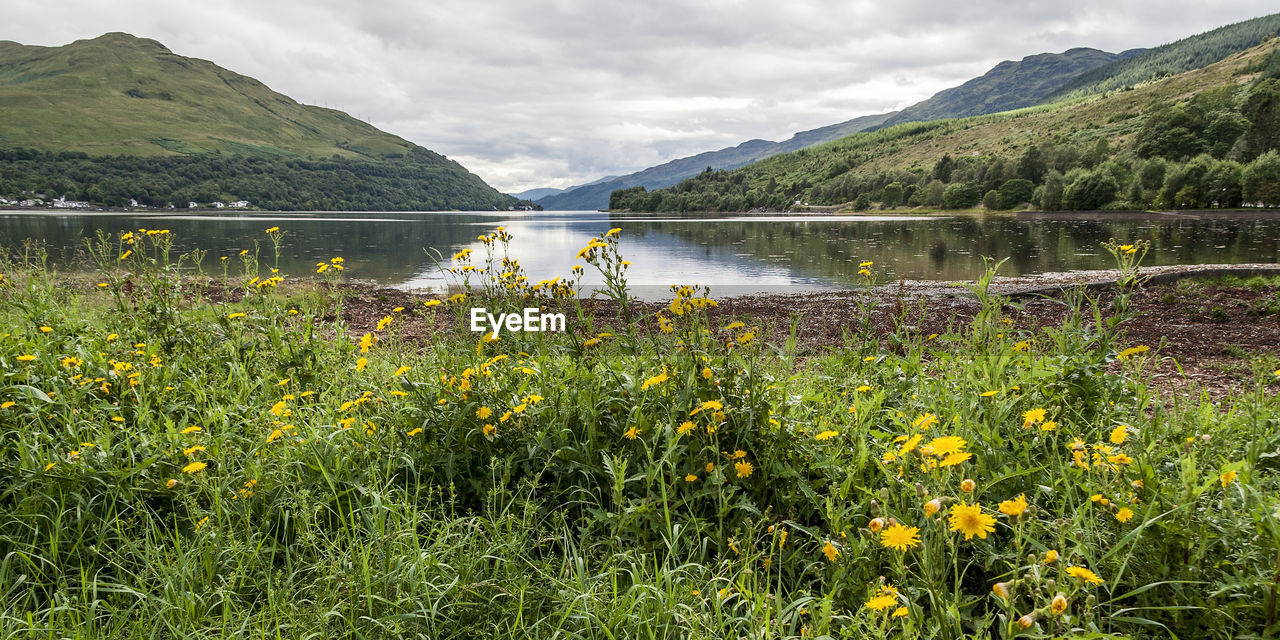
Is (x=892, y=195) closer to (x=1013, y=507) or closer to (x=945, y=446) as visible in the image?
(x=945, y=446)

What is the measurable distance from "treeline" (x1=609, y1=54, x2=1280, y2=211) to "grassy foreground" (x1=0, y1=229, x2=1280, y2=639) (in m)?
66.1

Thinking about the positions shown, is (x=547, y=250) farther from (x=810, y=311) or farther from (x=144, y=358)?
(x=144, y=358)

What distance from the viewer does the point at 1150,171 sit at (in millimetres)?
56906

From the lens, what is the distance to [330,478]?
2930 mm

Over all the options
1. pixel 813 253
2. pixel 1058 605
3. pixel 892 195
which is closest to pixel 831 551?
pixel 1058 605

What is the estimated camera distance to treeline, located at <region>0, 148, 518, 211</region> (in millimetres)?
108750

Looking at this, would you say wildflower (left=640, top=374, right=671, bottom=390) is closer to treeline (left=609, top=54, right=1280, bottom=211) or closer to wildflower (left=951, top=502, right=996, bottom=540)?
wildflower (left=951, top=502, right=996, bottom=540)

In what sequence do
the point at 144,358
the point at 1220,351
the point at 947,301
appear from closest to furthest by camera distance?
the point at 144,358 → the point at 1220,351 → the point at 947,301

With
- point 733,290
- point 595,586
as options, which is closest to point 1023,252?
point 733,290

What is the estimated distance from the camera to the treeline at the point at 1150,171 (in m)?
50.4

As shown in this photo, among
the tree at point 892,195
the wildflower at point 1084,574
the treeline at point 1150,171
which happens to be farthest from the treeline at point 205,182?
the wildflower at point 1084,574

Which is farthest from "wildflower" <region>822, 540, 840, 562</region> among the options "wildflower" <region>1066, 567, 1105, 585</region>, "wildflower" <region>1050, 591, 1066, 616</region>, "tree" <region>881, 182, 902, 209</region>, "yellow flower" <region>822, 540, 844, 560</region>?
"tree" <region>881, 182, 902, 209</region>

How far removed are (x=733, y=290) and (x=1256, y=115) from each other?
7394 cm

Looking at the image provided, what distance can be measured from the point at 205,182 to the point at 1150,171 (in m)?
171
